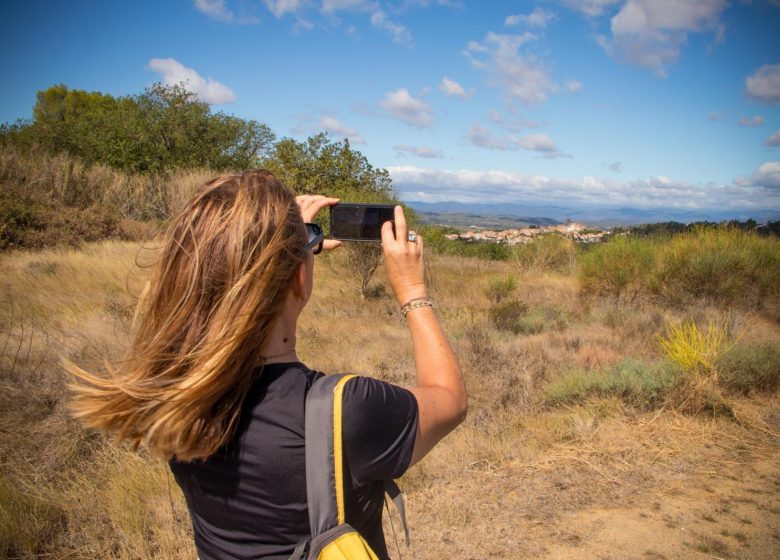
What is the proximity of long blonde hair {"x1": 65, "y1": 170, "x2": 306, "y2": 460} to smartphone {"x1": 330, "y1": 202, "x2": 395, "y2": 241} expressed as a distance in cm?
58

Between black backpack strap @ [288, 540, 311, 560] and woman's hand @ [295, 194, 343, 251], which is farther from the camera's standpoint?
woman's hand @ [295, 194, 343, 251]

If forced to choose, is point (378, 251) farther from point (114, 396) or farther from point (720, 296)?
point (114, 396)

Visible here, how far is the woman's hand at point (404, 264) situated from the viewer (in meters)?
1.12

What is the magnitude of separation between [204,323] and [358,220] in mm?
742

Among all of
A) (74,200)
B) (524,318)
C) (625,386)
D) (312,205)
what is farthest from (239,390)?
(74,200)

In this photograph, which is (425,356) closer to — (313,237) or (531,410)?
(313,237)

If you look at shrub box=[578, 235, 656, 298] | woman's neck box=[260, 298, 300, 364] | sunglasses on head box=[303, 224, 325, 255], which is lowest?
shrub box=[578, 235, 656, 298]

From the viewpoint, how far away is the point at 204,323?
87 cm

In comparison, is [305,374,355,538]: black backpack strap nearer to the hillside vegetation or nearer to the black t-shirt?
the black t-shirt

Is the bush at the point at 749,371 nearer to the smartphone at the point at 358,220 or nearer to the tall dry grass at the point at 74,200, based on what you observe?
the smartphone at the point at 358,220

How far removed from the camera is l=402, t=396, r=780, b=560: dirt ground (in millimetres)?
2816

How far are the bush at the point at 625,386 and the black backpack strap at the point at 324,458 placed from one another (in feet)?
14.6

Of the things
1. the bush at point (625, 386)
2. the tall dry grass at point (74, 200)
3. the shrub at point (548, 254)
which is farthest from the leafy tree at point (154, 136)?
the bush at point (625, 386)

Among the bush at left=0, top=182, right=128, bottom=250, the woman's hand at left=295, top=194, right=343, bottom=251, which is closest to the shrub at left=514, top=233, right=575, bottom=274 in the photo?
the bush at left=0, top=182, right=128, bottom=250
